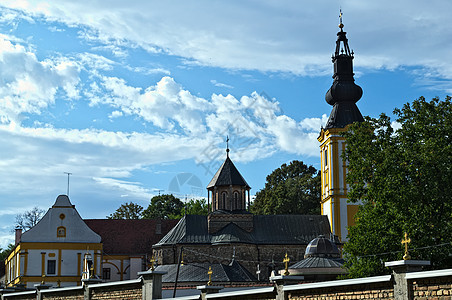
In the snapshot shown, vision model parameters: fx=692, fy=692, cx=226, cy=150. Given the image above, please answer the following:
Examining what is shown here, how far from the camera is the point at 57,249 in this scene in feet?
202

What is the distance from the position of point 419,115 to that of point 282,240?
93.7 ft

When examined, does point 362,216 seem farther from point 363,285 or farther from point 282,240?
point 282,240

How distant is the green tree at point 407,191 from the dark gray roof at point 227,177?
89.2 feet

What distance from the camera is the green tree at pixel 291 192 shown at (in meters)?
83.4

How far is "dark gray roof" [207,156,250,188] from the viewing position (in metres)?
62.6

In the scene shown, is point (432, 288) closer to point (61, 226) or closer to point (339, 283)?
point (339, 283)

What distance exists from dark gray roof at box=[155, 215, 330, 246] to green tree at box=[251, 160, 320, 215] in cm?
1949

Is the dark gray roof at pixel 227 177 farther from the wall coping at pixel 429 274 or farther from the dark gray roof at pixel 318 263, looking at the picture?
the wall coping at pixel 429 274

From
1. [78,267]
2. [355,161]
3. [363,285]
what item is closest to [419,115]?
[355,161]

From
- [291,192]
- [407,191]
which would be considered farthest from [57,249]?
[407,191]

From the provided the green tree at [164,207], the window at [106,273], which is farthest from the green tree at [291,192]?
the window at [106,273]

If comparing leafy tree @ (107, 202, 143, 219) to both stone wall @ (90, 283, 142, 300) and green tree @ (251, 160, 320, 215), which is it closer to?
green tree @ (251, 160, 320, 215)

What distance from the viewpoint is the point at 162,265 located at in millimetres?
57188

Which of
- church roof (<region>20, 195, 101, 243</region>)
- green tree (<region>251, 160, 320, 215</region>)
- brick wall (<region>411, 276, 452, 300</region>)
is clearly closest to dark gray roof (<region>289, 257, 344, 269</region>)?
church roof (<region>20, 195, 101, 243</region>)
